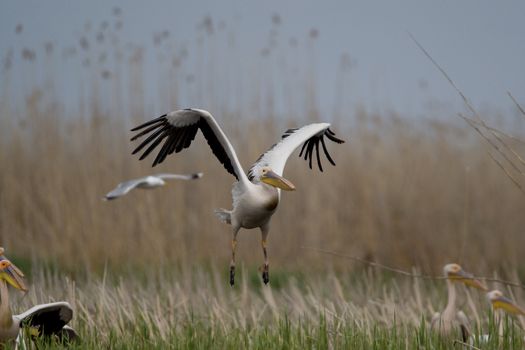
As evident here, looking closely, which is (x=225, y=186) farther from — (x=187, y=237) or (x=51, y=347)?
(x=51, y=347)

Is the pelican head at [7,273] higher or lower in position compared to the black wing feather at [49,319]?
higher

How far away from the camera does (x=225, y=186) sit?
28.1 ft

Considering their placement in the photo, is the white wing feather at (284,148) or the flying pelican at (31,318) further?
the flying pelican at (31,318)

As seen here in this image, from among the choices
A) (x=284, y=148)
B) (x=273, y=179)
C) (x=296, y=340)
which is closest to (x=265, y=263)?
(x=273, y=179)

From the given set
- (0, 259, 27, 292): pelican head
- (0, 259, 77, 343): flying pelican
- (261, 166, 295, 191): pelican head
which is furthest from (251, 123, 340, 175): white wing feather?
(0, 259, 27, 292): pelican head

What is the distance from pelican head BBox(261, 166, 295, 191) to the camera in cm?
222

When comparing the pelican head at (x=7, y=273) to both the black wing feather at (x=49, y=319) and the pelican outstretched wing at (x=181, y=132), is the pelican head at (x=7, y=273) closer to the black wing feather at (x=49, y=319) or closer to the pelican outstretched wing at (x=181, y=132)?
the black wing feather at (x=49, y=319)

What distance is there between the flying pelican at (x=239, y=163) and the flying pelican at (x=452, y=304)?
3.24 feet

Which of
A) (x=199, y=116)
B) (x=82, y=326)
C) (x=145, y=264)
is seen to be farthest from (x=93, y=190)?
(x=199, y=116)

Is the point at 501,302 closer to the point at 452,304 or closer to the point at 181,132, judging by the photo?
the point at 452,304

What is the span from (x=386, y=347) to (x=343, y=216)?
509cm

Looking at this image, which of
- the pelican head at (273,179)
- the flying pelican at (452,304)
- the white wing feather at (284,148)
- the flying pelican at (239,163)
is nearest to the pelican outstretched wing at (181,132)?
the flying pelican at (239,163)

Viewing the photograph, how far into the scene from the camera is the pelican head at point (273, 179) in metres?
2.22

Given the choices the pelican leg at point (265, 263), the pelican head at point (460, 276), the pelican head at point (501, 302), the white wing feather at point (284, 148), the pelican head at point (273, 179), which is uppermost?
the white wing feather at point (284, 148)
